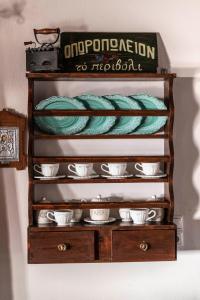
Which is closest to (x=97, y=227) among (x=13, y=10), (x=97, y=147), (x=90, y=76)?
(x=97, y=147)

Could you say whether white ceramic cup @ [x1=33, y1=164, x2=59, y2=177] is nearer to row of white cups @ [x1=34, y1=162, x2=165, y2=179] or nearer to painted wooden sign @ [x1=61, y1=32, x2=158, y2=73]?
row of white cups @ [x1=34, y1=162, x2=165, y2=179]

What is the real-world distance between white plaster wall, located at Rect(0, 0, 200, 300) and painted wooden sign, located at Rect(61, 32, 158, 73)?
0.06 meters

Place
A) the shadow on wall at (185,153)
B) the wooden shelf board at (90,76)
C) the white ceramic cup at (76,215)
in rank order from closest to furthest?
1. the wooden shelf board at (90,76)
2. the white ceramic cup at (76,215)
3. the shadow on wall at (185,153)

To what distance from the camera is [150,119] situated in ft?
7.90

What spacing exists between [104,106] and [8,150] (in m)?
0.49

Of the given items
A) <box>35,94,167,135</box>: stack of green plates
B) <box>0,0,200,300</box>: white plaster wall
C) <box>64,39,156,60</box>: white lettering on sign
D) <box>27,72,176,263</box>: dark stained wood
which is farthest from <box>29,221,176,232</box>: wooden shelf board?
<box>64,39,156,60</box>: white lettering on sign

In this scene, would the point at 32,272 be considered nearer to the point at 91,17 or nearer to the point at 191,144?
the point at 191,144

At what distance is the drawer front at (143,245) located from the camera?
7.48 ft

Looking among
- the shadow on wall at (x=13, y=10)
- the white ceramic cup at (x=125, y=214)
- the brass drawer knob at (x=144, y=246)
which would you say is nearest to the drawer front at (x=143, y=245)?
the brass drawer knob at (x=144, y=246)

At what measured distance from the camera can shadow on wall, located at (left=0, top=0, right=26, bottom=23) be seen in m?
2.43

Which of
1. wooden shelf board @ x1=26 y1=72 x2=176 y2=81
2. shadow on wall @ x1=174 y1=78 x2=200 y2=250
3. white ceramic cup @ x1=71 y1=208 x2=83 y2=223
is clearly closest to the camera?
wooden shelf board @ x1=26 y1=72 x2=176 y2=81

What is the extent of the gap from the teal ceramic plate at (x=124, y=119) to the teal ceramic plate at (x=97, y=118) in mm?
39

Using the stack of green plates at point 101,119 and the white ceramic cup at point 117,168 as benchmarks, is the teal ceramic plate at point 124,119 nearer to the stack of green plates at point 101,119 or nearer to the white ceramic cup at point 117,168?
the stack of green plates at point 101,119

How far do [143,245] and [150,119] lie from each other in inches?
22.4
